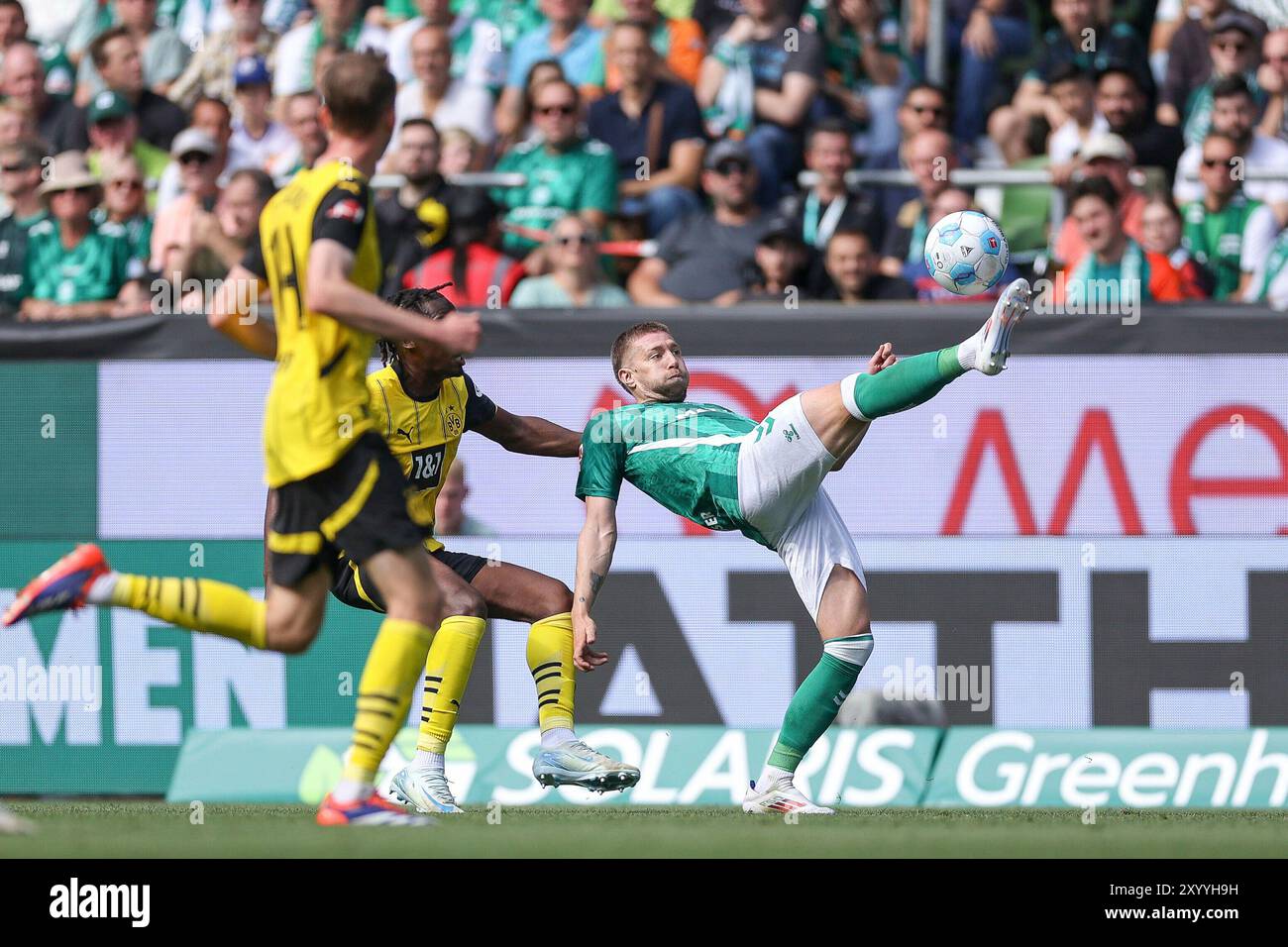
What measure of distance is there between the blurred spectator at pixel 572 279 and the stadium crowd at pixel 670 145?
0.02 metres

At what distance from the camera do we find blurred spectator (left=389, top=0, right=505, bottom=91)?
494 inches

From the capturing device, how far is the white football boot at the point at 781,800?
25.5ft

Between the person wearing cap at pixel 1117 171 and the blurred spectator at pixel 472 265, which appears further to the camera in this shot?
the person wearing cap at pixel 1117 171

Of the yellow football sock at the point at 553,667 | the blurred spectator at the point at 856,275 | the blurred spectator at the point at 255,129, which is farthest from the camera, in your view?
the blurred spectator at the point at 255,129

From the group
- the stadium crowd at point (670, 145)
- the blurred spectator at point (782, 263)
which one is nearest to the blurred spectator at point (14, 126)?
the stadium crowd at point (670, 145)

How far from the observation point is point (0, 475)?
10.4m

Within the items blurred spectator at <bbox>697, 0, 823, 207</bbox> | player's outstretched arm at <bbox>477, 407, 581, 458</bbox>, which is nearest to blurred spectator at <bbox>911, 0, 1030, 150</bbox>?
blurred spectator at <bbox>697, 0, 823, 207</bbox>

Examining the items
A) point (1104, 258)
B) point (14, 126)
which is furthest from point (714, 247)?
point (14, 126)

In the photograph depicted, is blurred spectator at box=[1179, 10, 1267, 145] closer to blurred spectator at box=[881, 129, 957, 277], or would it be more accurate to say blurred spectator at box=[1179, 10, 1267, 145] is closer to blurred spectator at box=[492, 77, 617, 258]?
blurred spectator at box=[881, 129, 957, 277]

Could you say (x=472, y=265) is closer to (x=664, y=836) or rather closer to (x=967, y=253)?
(x=967, y=253)

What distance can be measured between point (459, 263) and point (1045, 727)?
4053 mm

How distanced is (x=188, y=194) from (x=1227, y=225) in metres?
6.20

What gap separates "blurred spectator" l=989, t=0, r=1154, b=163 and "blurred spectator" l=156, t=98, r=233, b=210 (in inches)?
186

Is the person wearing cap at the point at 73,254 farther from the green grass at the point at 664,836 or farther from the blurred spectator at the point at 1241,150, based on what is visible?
the blurred spectator at the point at 1241,150
